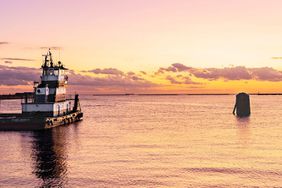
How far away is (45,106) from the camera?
84.9m

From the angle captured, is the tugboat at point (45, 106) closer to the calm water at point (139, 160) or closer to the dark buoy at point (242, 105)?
the calm water at point (139, 160)

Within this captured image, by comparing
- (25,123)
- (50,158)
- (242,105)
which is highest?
(242,105)

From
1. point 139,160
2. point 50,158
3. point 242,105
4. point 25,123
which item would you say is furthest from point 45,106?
point 242,105

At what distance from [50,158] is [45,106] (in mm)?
36651

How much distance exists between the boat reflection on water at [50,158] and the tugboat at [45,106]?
15.9 feet

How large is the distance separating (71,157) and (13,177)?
479 inches

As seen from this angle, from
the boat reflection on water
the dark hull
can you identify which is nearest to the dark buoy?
the dark hull

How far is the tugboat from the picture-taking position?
7981 centimetres

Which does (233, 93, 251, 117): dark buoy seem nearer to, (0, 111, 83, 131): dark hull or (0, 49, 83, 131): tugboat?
(0, 49, 83, 131): tugboat

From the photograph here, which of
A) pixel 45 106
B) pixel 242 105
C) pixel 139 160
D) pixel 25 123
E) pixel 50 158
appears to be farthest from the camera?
pixel 242 105

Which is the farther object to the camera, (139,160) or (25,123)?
(25,123)

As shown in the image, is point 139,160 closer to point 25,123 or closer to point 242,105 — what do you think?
point 25,123

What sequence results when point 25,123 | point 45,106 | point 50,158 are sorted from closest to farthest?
1. point 50,158
2. point 25,123
3. point 45,106

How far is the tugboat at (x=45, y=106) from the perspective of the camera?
79812mm
